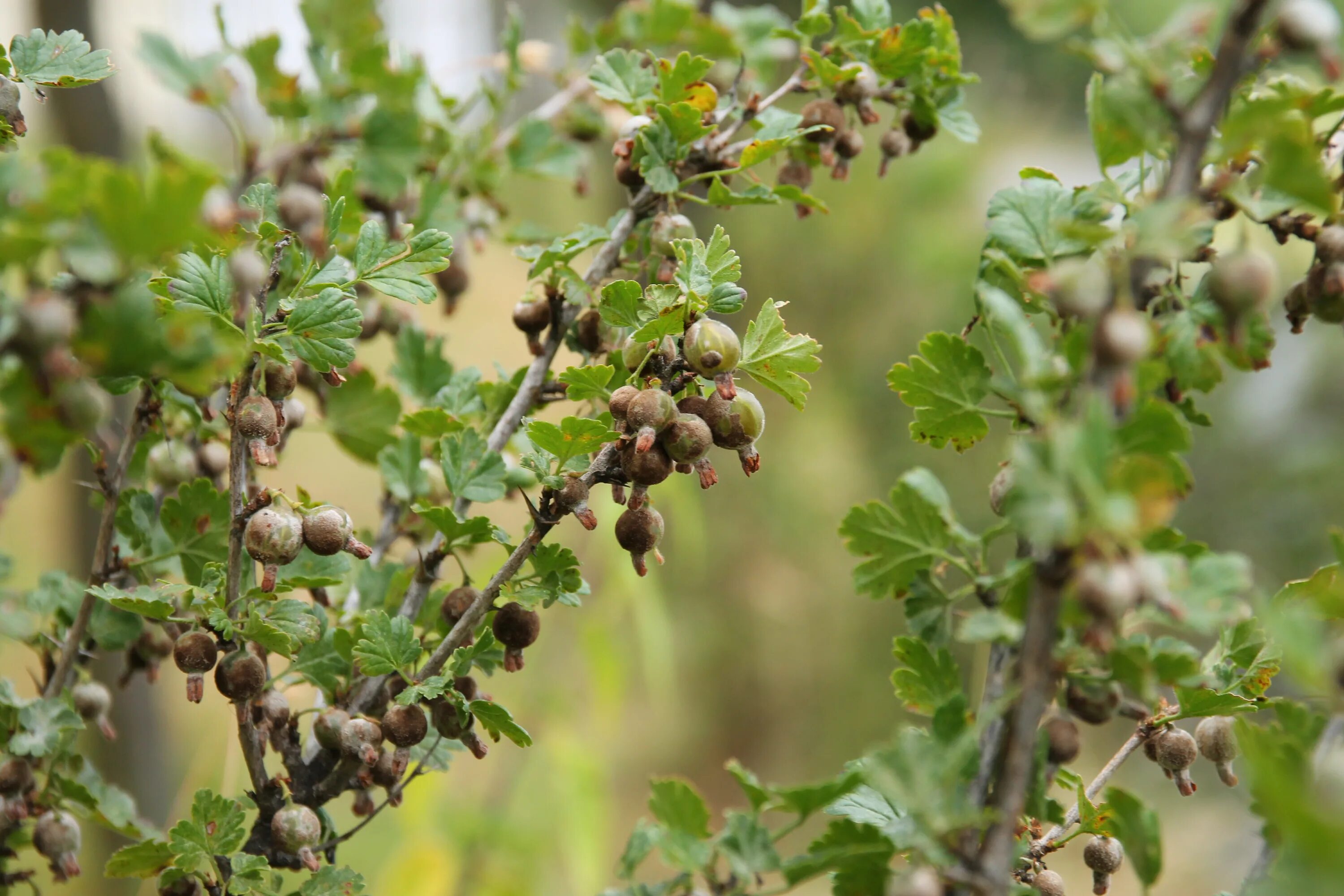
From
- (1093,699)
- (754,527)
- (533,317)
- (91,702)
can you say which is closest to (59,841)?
(91,702)

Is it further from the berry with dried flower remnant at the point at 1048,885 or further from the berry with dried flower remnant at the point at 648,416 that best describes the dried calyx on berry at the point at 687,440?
the berry with dried flower remnant at the point at 1048,885

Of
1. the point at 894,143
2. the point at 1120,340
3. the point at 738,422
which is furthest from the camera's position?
the point at 894,143

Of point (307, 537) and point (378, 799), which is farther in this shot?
point (378, 799)

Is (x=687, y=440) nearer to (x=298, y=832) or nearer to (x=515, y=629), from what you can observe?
(x=515, y=629)

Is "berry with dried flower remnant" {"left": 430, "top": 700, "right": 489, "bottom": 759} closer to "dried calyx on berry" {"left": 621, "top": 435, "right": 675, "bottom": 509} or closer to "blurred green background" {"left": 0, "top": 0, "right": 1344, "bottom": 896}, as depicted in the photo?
"dried calyx on berry" {"left": 621, "top": 435, "right": 675, "bottom": 509}

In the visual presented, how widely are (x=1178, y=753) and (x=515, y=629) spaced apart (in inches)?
8.8

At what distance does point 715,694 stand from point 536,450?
7.13ft

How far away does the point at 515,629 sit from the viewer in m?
0.35

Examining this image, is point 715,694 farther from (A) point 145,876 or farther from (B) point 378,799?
(A) point 145,876

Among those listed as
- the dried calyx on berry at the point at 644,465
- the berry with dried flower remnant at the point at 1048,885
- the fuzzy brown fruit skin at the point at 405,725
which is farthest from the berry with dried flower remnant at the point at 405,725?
the berry with dried flower remnant at the point at 1048,885

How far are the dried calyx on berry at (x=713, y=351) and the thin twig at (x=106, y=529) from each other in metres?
0.21

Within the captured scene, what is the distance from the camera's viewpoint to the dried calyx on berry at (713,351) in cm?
31

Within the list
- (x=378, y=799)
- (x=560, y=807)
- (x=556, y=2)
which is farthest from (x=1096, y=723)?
(x=556, y=2)

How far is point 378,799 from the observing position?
136cm
